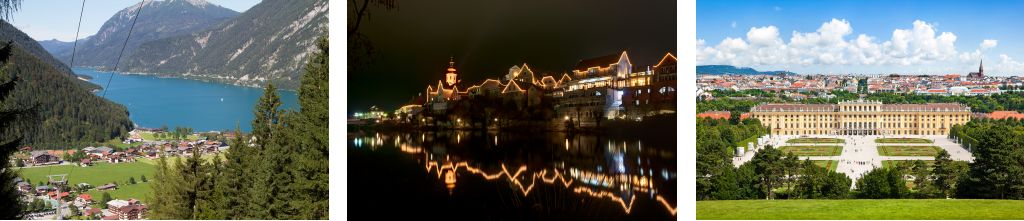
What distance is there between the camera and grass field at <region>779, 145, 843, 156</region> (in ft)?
19.2

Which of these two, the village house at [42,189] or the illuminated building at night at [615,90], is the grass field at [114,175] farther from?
the illuminated building at night at [615,90]

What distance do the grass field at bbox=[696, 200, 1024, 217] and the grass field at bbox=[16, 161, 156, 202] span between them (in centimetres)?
438

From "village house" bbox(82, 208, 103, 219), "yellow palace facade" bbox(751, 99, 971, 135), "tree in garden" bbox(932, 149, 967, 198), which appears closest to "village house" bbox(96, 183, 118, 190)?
"village house" bbox(82, 208, 103, 219)

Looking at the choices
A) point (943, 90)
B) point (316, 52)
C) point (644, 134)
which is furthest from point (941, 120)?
point (316, 52)

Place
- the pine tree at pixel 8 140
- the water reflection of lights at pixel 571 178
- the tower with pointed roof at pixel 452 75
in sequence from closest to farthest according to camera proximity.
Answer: the water reflection of lights at pixel 571 178 → the tower with pointed roof at pixel 452 75 → the pine tree at pixel 8 140

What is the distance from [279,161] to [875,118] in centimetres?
454

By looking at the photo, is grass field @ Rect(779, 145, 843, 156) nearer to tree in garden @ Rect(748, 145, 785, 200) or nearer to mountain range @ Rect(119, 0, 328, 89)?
tree in garden @ Rect(748, 145, 785, 200)

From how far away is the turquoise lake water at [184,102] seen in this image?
6203 mm

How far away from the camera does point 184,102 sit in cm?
630

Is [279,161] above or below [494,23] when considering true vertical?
below

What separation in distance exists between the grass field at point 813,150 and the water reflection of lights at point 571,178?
1964mm

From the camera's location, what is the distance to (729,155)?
5.88 meters

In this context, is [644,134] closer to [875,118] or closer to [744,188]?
[744,188]

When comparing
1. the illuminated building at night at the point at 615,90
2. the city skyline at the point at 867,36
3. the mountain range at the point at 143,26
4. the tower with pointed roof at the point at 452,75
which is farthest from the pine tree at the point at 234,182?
the city skyline at the point at 867,36
